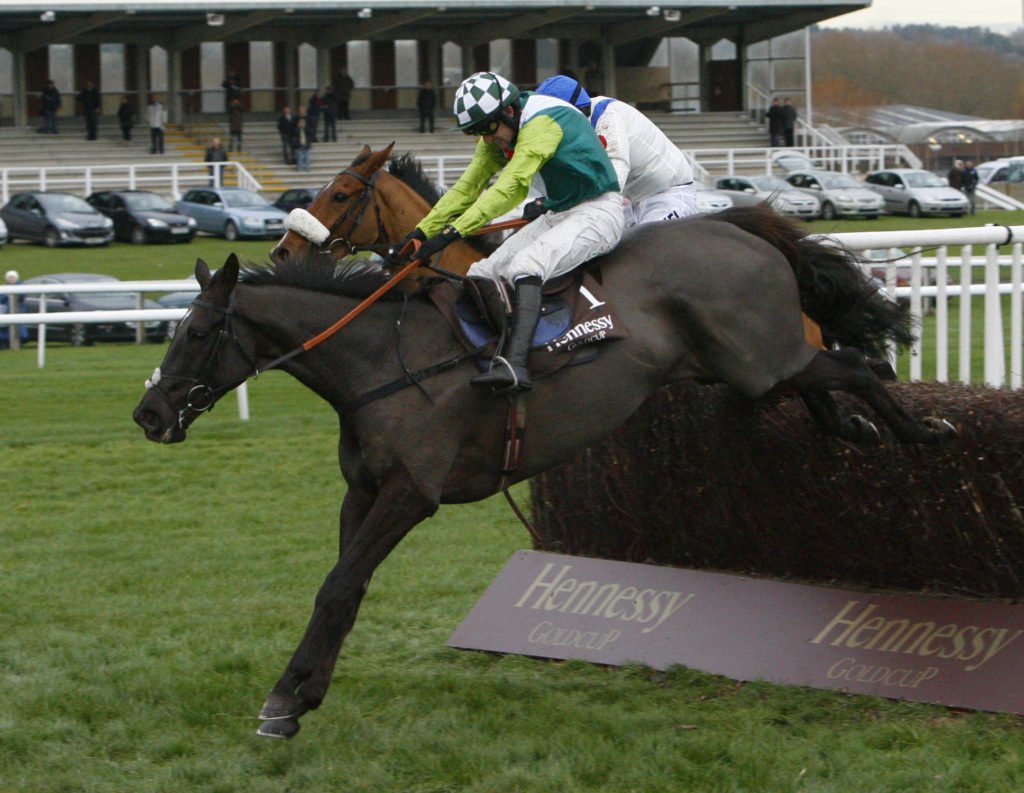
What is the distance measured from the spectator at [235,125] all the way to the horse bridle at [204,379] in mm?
28444

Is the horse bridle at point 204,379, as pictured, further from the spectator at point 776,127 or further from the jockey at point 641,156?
the spectator at point 776,127

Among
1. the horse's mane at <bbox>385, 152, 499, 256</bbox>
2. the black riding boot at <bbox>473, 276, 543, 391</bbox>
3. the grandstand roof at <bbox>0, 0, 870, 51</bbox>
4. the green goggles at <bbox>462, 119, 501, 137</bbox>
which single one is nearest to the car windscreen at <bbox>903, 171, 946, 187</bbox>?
the grandstand roof at <bbox>0, 0, 870, 51</bbox>

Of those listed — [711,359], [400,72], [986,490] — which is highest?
[400,72]

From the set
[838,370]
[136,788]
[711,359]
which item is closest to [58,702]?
[136,788]

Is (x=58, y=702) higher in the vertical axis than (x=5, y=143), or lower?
lower

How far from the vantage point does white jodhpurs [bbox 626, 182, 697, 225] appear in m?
6.20

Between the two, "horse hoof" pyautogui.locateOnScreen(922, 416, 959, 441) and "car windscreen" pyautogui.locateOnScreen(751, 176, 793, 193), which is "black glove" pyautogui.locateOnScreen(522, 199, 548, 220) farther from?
"car windscreen" pyautogui.locateOnScreen(751, 176, 793, 193)

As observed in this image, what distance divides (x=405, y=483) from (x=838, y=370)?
1675 mm

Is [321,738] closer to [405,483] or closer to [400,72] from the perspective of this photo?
[405,483]

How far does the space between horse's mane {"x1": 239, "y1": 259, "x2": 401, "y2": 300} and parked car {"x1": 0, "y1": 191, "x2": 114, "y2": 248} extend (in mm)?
21735

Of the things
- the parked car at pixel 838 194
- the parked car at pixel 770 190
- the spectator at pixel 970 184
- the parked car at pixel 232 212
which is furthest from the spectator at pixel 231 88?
the spectator at pixel 970 184

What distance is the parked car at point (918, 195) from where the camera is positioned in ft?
93.1

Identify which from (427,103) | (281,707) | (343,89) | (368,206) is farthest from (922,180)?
(281,707)

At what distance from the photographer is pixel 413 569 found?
6.75 metres
